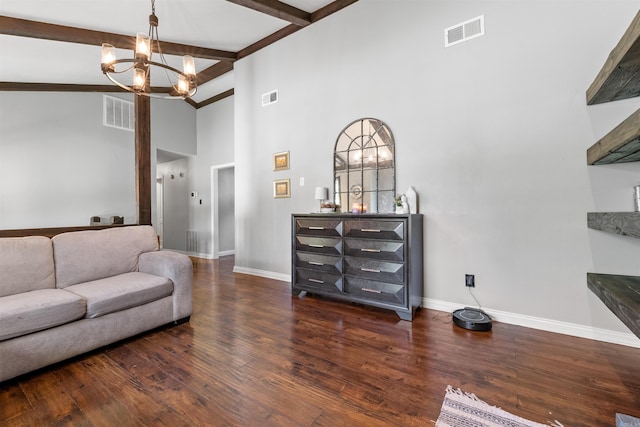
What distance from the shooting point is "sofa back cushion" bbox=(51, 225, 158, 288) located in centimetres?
221

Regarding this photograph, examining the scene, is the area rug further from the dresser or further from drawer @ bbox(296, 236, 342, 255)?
drawer @ bbox(296, 236, 342, 255)

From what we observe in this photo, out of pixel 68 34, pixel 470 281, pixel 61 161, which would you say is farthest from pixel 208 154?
pixel 470 281

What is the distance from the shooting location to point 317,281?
122 inches

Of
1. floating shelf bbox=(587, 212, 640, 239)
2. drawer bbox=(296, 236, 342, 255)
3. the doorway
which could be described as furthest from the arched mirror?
the doorway

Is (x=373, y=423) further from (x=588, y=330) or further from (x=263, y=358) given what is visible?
(x=588, y=330)

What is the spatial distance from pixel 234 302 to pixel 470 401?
94.4 inches

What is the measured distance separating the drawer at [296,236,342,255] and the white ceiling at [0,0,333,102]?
3012mm

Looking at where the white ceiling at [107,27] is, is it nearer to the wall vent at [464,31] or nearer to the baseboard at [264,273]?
the wall vent at [464,31]

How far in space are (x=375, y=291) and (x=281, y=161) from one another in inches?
92.7

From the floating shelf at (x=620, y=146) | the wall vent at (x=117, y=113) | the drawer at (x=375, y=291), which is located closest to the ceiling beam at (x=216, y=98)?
the wall vent at (x=117, y=113)

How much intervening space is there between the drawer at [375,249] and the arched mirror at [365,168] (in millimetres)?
479

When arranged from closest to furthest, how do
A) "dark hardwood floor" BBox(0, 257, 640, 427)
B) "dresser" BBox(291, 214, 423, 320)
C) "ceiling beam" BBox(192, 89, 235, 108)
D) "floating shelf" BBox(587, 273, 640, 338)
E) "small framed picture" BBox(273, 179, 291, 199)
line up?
"floating shelf" BBox(587, 273, 640, 338), "dark hardwood floor" BBox(0, 257, 640, 427), "dresser" BBox(291, 214, 423, 320), "small framed picture" BBox(273, 179, 291, 199), "ceiling beam" BBox(192, 89, 235, 108)

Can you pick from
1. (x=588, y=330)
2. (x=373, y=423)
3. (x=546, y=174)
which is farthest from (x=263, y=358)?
(x=546, y=174)

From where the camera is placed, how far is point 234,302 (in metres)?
3.08
